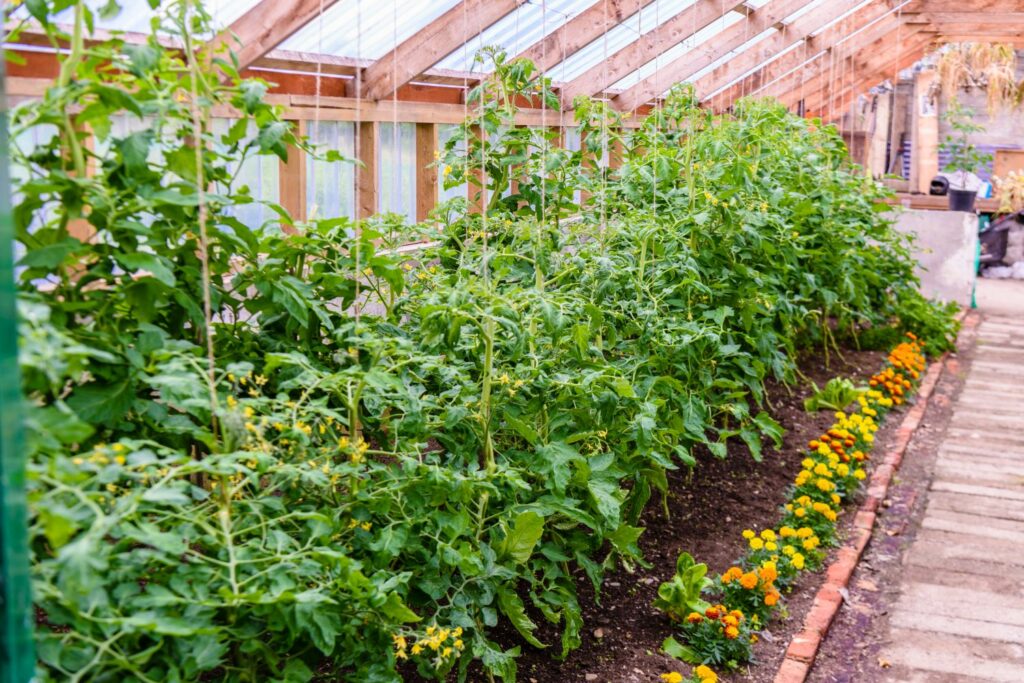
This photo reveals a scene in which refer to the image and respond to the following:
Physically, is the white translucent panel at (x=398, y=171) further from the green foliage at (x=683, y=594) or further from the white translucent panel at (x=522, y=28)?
the green foliage at (x=683, y=594)

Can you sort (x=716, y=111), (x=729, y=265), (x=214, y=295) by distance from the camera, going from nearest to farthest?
(x=214, y=295)
(x=729, y=265)
(x=716, y=111)

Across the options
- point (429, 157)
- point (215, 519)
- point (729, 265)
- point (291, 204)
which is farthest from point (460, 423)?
point (429, 157)

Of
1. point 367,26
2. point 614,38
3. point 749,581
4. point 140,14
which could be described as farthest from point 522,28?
point 749,581

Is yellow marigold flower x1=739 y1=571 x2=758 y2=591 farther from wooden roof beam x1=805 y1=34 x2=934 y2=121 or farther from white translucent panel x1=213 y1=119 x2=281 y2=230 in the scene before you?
wooden roof beam x1=805 y1=34 x2=934 y2=121

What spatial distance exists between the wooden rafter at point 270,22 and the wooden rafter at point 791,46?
4543 mm

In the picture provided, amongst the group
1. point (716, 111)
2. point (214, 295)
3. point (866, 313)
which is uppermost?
point (716, 111)

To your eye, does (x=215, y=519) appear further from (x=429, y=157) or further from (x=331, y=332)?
(x=429, y=157)

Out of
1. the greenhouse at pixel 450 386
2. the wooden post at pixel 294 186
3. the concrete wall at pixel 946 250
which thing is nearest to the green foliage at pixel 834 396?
the greenhouse at pixel 450 386

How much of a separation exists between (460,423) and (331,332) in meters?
0.36

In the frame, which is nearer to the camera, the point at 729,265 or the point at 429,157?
the point at 729,265

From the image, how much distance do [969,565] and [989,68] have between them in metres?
9.27

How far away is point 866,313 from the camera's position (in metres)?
Answer: 6.15

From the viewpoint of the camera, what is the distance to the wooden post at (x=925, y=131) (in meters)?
13.0

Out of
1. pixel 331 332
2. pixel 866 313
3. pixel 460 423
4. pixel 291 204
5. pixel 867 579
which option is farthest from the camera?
pixel 866 313
